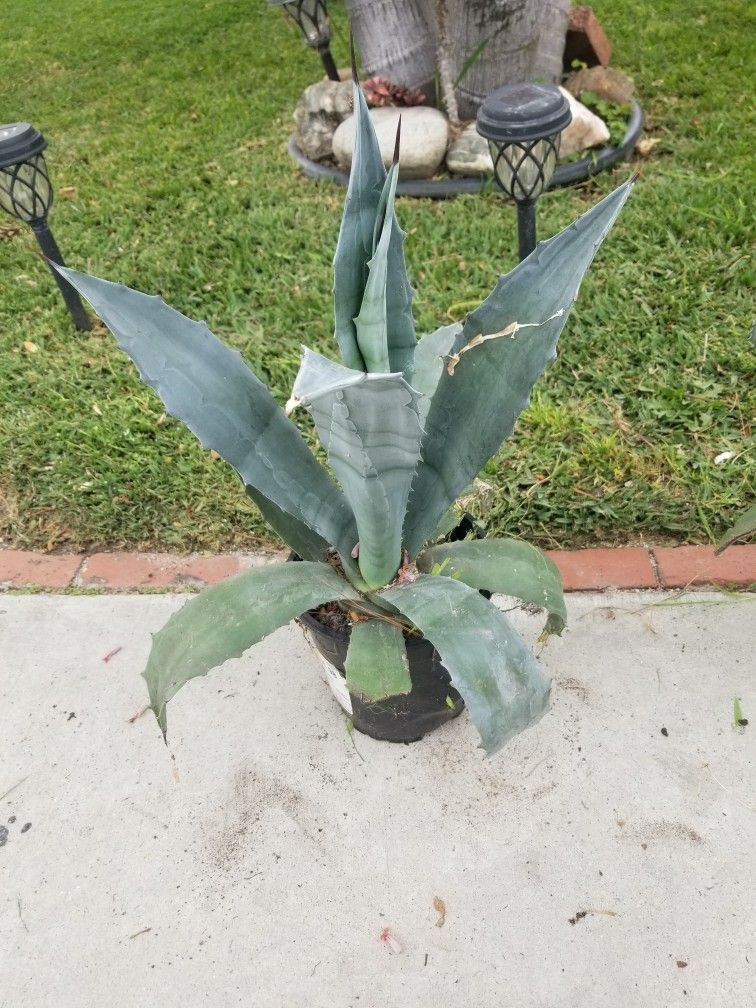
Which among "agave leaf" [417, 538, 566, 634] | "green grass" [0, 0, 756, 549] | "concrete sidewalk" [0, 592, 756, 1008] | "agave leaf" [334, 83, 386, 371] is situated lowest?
"concrete sidewalk" [0, 592, 756, 1008]

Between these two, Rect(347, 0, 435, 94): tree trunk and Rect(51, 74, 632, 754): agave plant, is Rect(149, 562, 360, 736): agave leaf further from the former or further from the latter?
Rect(347, 0, 435, 94): tree trunk

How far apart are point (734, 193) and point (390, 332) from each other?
2.54 meters

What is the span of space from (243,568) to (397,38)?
2.71 m

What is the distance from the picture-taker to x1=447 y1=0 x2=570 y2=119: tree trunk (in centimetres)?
351

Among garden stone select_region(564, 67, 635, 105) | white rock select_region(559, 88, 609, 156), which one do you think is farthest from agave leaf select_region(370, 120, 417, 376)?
garden stone select_region(564, 67, 635, 105)

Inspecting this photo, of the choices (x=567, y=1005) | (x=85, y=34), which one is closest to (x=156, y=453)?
(x=567, y=1005)

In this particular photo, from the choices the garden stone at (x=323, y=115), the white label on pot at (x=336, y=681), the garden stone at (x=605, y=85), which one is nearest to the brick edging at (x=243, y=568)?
the white label on pot at (x=336, y=681)

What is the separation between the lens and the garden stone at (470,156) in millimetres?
3541

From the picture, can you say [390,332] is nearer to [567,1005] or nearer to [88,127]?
[567,1005]

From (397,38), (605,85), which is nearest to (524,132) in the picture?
(397,38)

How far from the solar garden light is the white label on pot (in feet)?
5.39

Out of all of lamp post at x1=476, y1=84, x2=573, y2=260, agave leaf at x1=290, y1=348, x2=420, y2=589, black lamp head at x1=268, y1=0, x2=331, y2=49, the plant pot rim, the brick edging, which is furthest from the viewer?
black lamp head at x1=268, y1=0, x2=331, y2=49

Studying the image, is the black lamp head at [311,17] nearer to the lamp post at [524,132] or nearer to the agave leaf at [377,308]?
the lamp post at [524,132]

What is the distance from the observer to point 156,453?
253 cm
